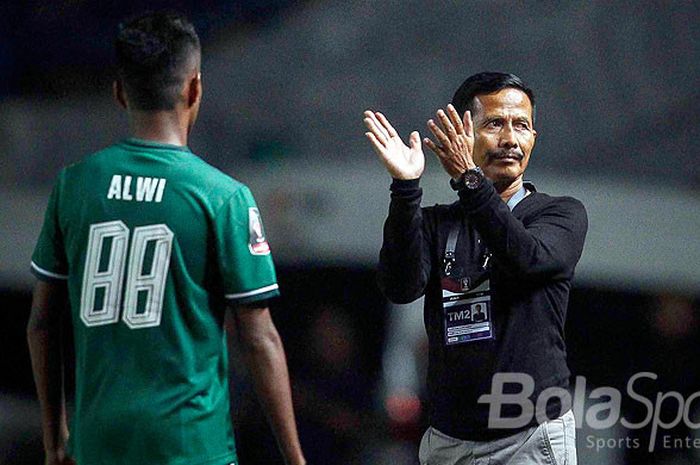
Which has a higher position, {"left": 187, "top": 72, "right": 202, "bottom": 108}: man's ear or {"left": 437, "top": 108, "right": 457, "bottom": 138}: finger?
{"left": 187, "top": 72, "right": 202, "bottom": 108}: man's ear

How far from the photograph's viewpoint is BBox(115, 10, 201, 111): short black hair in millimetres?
2586

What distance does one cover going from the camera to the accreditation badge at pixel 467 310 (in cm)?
310

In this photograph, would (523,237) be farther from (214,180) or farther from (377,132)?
(214,180)

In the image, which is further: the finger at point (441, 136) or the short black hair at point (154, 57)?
the finger at point (441, 136)

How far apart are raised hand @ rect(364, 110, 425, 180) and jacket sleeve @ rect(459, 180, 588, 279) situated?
17 cm

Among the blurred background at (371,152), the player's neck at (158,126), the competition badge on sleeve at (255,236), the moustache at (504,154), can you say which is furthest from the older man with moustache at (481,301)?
the blurred background at (371,152)

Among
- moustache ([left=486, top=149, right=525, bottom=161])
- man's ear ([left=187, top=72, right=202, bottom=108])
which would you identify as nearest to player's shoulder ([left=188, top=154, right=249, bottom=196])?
man's ear ([left=187, top=72, right=202, bottom=108])

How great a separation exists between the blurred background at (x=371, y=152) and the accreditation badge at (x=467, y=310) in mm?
903

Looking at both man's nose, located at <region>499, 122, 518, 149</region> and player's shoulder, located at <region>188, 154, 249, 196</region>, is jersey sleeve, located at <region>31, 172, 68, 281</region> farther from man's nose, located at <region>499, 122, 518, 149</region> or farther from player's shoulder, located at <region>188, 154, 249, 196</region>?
man's nose, located at <region>499, 122, 518, 149</region>

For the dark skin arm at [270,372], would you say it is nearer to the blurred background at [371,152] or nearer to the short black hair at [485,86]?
the short black hair at [485,86]

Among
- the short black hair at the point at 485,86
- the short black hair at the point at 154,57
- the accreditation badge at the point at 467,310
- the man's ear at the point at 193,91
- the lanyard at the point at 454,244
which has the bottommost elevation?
the accreditation badge at the point at 467,310

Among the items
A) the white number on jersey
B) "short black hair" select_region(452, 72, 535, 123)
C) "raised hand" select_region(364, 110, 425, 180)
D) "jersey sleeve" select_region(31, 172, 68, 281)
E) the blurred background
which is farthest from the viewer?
the blurred background

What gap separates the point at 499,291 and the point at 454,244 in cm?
20

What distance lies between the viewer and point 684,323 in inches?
162
